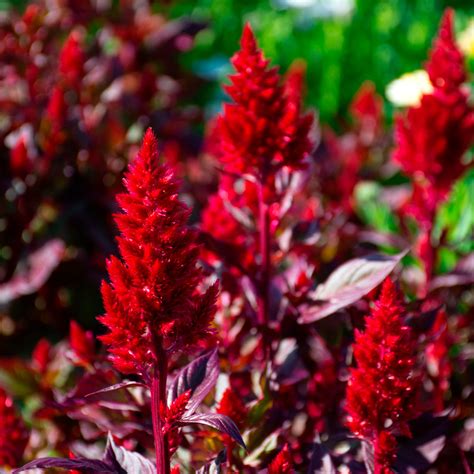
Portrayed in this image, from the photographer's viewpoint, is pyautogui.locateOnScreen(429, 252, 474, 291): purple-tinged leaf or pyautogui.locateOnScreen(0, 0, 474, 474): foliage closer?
pyautogui.locateOnScreen(0, 0, 474, 474): foliage

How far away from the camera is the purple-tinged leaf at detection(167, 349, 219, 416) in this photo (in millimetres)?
1055

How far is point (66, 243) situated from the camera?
2.27m

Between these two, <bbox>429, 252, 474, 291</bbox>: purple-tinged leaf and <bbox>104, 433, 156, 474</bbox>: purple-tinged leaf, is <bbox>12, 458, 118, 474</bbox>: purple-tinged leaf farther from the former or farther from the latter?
<bbox>429, 252, 474, 291</bbox>: purple-tinged leaf

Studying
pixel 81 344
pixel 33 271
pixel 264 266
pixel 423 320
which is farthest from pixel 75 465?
pixel 33 271

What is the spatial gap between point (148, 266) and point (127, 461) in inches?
14.4

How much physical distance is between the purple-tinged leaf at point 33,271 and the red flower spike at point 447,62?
1.16 metres

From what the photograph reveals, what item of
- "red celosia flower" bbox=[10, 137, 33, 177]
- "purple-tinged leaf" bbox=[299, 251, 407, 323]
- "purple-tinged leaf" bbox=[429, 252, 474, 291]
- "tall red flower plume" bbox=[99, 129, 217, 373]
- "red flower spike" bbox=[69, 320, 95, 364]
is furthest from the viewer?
"red celosia flower" bbox=[10, 137, 33, 177]

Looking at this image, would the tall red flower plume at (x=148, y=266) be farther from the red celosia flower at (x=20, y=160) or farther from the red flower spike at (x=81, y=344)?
the red celosia flower at (x=20, y=160)

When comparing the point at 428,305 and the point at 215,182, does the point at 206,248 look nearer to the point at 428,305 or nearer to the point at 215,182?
the point at 428,305

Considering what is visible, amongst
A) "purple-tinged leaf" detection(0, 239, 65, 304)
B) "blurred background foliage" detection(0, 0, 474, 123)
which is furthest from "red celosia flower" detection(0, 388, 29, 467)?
"blurred background foliage" detection(0, 0, 474, 123)

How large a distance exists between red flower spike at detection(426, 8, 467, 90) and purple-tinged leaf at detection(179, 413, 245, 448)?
970mm

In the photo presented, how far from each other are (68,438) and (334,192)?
54.0 inches

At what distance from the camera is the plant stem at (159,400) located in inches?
37.0

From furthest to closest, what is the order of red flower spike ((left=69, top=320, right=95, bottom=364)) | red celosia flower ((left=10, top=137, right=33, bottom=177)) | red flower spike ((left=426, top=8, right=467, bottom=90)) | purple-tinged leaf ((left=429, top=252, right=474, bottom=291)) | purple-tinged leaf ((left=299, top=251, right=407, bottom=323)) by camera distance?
red celosia flower ((left=10, top=137, right=33, bottom=177)) → purple-tinged leaf ((left=429, top=252, right=474, bottom=291)) → red flower spike ((left=426, top=8, right=467, bottom=90)) → red flower spike ((left=69, top=320, right=95, bottom=364)) → purple-tinged leaf ((left=299, top=251, right=407, bottom=323))
